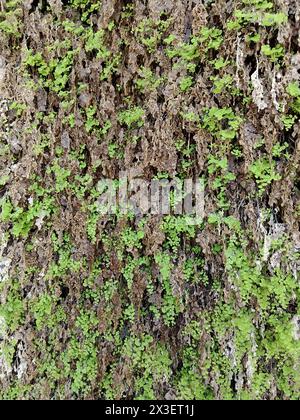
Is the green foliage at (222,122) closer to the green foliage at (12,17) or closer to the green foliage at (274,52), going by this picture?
the green foliage at (274,52)

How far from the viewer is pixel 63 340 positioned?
2463 millimetres

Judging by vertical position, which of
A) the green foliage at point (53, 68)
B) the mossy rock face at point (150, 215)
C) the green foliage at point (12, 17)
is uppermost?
the green foliage at point (12, 17)

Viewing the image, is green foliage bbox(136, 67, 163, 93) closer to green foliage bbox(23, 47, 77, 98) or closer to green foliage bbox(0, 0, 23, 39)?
green foliage bbox(23, 47, 77, 98)

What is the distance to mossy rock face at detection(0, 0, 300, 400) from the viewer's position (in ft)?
7.19

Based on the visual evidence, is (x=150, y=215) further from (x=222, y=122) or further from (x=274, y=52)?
(x=274, y=52)

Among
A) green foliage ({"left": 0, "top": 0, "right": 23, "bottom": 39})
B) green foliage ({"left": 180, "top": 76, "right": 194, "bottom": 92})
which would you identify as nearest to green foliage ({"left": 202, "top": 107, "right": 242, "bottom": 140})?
green foliage ({"left": 180, "top": 76, "right": 194, "bottom": 92})

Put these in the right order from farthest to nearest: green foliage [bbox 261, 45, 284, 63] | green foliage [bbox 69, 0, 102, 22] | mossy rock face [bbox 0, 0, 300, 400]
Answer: green foliage [bbox 69, 0, 102, 22] → mossy rock face [bbox 0, 0, 300, 400] → green foliage [bbox 261, 45, 284, 63]

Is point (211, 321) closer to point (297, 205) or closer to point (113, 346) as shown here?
point (113, 346)

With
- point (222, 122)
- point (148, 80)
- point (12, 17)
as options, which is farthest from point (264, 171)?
point (12, 17)

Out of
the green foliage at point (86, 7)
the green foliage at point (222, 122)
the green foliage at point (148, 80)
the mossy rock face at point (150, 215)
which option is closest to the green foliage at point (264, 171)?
the mossy rock face at point (150, 215)

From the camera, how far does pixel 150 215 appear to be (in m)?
2.33

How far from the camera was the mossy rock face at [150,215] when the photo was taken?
2191 millimetres

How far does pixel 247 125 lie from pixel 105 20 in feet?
3.65
